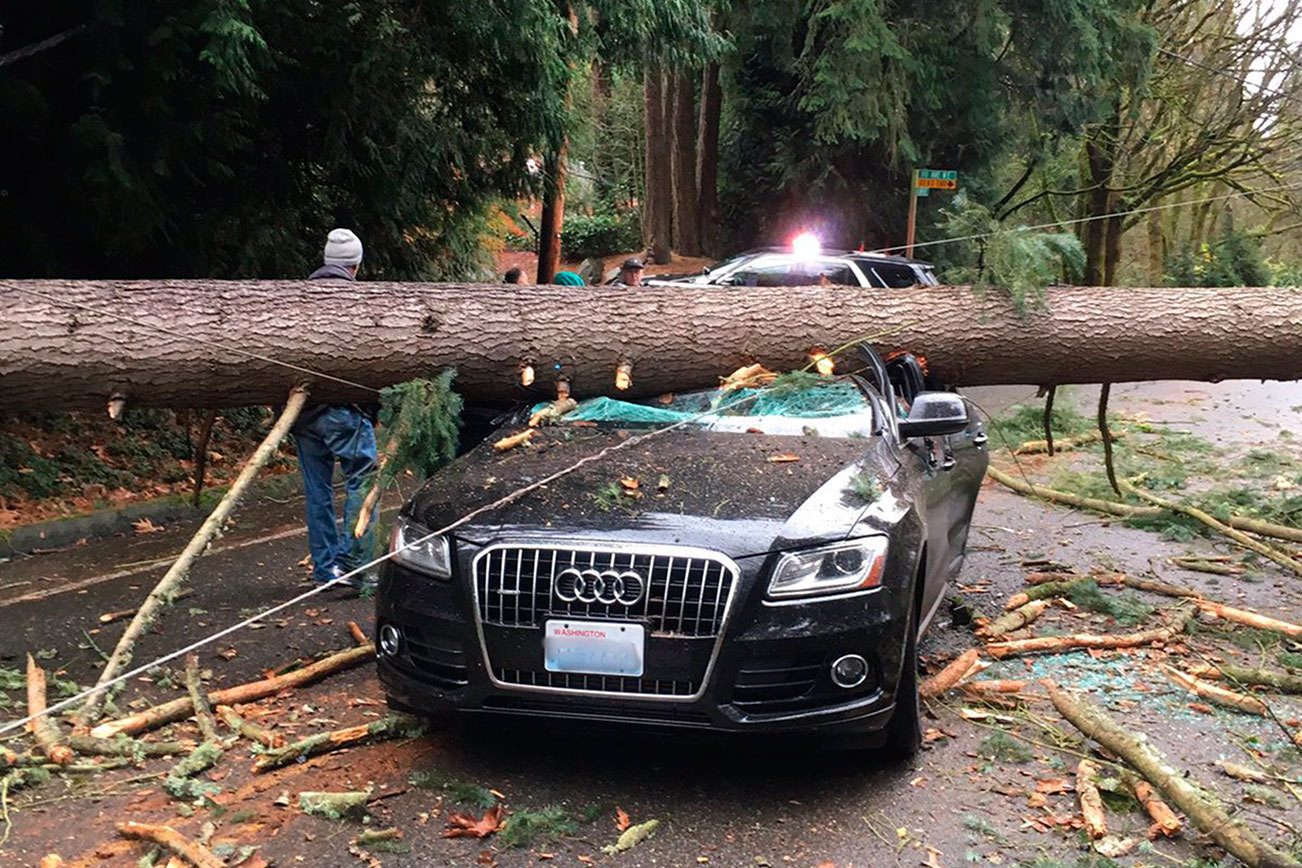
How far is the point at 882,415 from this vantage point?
5.59m

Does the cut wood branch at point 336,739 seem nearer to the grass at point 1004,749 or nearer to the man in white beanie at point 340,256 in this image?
the grass at point 1004,749

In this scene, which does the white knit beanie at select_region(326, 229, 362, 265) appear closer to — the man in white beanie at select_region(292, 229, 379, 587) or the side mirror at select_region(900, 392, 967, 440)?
the man in white beanie at select_region(292, 229, 379, 587)

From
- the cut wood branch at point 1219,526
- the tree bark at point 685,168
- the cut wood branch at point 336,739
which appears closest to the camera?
the cut wood branch at point 336,739

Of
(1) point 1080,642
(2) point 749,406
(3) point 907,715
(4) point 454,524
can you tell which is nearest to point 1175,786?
(3) point 907,715

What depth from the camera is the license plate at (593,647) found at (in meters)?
4.11

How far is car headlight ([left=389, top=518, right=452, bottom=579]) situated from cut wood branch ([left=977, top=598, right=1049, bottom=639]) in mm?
3402

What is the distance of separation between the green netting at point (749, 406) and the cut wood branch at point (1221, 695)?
2.04m

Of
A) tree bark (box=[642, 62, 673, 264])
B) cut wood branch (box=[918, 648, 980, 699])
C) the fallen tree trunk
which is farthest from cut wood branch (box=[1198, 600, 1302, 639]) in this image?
tree bark (box=[642, 62, 673, 264])

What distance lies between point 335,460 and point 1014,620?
4.08m

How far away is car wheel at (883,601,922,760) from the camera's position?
14.8 feet

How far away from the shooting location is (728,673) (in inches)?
161

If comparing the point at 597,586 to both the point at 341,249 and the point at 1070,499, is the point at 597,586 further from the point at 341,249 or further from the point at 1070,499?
the point at 1070,499

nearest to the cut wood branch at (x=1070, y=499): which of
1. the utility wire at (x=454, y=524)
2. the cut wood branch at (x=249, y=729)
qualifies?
the utility wire at (x=454, y=524)

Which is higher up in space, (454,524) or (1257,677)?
(454,524)
